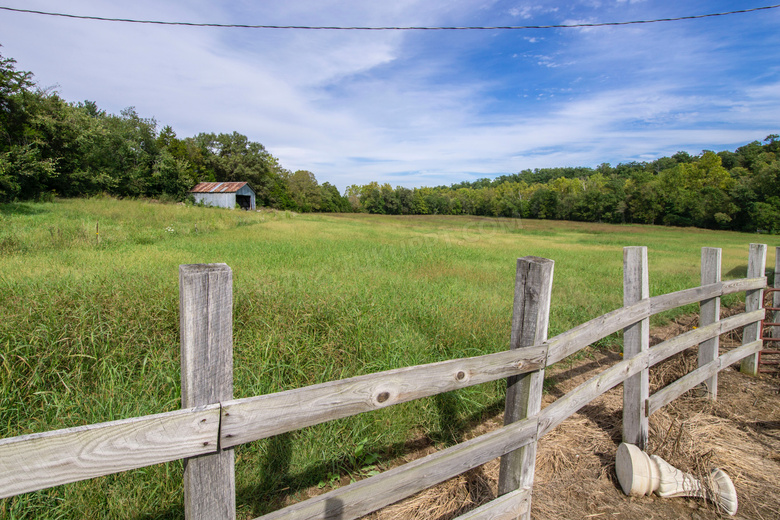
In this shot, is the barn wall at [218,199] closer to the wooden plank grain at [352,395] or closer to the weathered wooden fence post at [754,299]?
the weathered wooden fence post at [754,299]

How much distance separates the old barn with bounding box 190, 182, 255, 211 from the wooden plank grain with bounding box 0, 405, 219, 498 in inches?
1953

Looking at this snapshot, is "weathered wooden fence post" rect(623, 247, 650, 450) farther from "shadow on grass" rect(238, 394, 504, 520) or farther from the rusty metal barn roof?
the rusty metal barn roof

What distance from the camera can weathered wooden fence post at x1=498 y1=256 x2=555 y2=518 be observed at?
234cm

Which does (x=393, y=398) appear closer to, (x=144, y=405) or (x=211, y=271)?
(x=211, y=271)

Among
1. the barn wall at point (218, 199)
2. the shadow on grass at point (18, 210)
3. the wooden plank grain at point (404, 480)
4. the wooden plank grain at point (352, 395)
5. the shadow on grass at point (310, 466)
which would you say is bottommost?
the shadow on grass at point (310, 466)

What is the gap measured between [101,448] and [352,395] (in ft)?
2.91

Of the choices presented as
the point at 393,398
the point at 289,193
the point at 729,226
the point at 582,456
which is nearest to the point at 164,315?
the point at 393,398

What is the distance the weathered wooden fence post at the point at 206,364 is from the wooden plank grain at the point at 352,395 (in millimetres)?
88

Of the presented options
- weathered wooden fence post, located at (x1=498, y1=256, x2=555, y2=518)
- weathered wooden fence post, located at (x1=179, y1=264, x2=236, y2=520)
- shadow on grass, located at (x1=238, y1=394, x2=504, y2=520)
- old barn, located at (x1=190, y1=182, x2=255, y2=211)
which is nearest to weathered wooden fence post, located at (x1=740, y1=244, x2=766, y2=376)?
shadow on grass, located at (x1=238, y1=394, x2=504, y2=520)

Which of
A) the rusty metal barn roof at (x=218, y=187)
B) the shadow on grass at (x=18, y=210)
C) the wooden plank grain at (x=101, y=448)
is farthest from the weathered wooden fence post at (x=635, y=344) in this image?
the rusty metal barn roof at (x=218, y=187)

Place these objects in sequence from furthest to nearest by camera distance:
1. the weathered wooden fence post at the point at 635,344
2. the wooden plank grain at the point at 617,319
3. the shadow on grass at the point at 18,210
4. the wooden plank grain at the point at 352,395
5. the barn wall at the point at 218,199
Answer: the barn wall at the point at 218,199
the shadow on grass at the point at 18,210
the weathered wooden fence post at the point at 635,344
the wooden plank grain at the point at 617,319
the wooden plank grain at the point at 352,395

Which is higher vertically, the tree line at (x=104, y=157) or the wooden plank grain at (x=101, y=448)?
the tree line at (x=104, y=157)

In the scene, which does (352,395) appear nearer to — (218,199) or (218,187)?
(218,199)

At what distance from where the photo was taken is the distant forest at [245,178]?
87.1 feet
